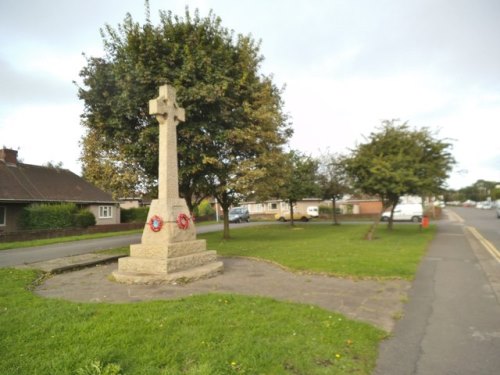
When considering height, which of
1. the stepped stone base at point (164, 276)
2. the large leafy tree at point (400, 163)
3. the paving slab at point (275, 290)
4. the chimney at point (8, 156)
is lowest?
the paving slab at point (275, 290)

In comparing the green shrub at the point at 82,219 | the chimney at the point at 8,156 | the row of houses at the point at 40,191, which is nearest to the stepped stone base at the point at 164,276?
the row of houses at the point at 40,191

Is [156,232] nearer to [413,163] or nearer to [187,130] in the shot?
[187,130]

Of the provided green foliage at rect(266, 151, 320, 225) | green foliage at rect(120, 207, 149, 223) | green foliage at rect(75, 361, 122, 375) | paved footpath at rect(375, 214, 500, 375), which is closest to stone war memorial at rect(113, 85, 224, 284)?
green foliage at rect(75, 361, 122, 375)

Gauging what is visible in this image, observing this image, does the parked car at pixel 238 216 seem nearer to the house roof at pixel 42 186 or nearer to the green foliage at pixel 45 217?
the house roof at pixel 42 186

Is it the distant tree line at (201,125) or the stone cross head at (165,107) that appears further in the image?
the distant tree line at (201,125)

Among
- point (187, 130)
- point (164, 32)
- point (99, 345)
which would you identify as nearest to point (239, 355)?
point (99, 345)

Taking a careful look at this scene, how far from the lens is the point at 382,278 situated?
880 centimetres

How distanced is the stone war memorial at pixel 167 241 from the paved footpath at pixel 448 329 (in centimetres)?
468

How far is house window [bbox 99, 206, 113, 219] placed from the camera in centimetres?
3662

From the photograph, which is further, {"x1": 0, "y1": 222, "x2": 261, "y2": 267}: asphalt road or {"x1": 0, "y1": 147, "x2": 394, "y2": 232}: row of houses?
{"x1": 0, "y1": 147, "x2": 394, "y2": 232}: row of houses

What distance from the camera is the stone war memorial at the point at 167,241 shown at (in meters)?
8.30

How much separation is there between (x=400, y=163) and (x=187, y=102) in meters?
11.4

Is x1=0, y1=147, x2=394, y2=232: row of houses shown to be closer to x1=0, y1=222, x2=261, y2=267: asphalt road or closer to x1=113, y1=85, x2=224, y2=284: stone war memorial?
x1=0, y1=222, x2=261, y2=267: asphalt road

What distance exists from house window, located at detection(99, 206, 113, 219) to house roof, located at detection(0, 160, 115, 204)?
868mm
